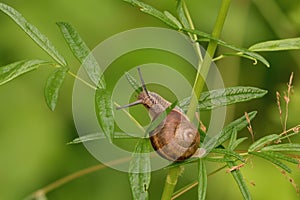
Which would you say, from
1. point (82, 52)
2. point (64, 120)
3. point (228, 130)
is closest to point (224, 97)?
point (228, 130)

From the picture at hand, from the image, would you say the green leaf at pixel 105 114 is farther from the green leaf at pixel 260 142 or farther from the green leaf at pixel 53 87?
the green leaf at pixel 260 142

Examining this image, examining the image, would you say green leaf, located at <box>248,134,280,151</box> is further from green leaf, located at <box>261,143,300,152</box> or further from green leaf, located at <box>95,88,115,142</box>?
green leaf, located at <box>95,88,115,142</box>

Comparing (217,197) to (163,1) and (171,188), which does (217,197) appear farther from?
(171,188)

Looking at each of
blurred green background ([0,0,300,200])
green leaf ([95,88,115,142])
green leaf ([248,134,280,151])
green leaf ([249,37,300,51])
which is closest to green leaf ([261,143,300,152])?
green leaf ([248,134,280,151])

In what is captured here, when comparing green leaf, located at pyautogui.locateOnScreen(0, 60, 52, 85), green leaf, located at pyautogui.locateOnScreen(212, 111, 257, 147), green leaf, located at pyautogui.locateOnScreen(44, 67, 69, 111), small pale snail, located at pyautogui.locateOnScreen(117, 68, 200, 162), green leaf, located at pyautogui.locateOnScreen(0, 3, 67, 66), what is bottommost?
green leaf, located at pyautogui.locateOnScreen(212, 111, 257, 147)

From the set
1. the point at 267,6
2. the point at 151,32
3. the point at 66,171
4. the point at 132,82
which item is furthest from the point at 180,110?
the point at 267,6
